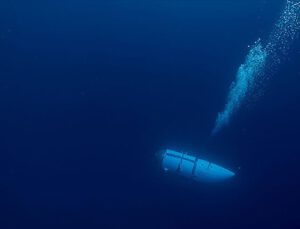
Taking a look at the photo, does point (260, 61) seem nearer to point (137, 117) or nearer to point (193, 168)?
point (193, 168)

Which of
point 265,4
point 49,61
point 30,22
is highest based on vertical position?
point 265,4

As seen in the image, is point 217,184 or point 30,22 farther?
point 30,22

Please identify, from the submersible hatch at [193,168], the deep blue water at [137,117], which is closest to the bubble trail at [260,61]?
the deep blue water at [137,117]

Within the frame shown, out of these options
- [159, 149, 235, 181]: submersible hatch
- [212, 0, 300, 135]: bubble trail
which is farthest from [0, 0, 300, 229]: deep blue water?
[159, 149, 235, 181]: submersible hatch

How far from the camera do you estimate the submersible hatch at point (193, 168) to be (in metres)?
8.77

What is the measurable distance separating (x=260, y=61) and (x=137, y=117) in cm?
366

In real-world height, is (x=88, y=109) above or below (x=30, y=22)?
below

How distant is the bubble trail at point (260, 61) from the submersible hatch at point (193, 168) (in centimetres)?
104

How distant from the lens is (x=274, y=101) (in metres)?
9.27

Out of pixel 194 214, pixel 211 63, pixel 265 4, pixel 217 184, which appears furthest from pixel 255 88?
pixel 194 214

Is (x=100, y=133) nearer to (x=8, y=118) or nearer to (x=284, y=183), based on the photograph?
(x=8, y=118)

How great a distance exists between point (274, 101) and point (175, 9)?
3.52 meters

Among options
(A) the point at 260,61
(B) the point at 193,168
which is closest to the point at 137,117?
(B) the point at 193,168

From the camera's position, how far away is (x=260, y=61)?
31.8ft
